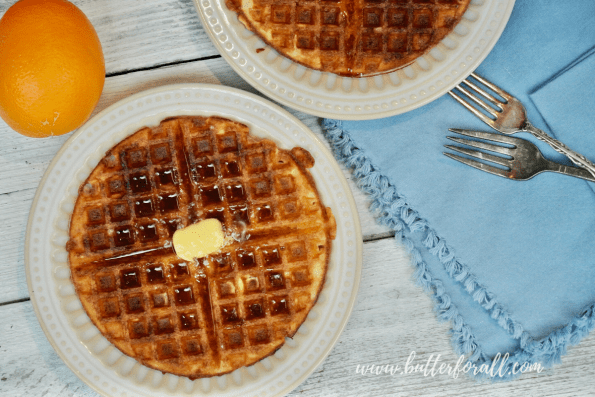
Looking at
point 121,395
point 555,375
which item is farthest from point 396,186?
point 121,395

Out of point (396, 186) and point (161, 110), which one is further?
point (396, 186)

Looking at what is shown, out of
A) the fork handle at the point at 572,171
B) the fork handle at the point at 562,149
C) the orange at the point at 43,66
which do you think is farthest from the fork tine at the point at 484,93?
the orange at the point at 43,66

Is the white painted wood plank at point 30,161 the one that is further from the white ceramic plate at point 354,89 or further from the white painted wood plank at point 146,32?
the white ceramic plate at point 354,89

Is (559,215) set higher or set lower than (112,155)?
lower

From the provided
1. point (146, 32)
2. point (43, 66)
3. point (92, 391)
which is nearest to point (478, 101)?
point (146, 32)

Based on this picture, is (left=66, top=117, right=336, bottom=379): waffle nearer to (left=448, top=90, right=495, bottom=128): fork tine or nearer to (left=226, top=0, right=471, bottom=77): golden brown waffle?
(left=226, top=0, right=471, bottom=77): golden brown waffle

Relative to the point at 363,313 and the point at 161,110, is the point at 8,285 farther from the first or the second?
the point at 363,313
